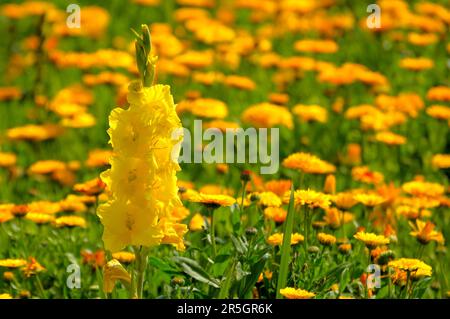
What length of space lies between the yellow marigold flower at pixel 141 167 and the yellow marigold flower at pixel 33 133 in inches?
90.0

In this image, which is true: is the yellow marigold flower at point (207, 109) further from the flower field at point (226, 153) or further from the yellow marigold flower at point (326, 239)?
the yellow marigold flower at point (326, 239)

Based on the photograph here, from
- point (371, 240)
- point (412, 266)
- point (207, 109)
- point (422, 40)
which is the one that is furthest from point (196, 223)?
point (422, 40)

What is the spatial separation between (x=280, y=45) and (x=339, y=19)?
0.38 m

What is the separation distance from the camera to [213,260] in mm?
3062

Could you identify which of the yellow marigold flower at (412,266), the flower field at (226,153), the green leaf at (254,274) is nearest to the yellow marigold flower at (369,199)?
the flower field at (226,153)

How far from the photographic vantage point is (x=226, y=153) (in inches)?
176

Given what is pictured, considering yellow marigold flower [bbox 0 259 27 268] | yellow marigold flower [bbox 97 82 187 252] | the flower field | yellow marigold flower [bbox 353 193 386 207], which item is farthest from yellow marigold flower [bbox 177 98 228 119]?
yellow marigold flower [bbox 97 82 187 252]

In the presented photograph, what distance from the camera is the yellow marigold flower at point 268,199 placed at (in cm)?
322

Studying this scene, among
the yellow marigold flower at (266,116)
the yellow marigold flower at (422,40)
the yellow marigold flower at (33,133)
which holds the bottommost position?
the yellow marigold flower at (33,133)

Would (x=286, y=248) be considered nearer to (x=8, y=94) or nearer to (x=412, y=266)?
(x=412, y=266)

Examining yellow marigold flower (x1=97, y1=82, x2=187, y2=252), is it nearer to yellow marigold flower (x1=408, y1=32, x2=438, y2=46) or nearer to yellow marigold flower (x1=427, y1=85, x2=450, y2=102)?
yellow marigold flower (x1=427, y1=85, x2=450, y2=102)
